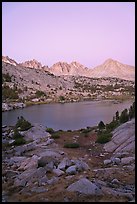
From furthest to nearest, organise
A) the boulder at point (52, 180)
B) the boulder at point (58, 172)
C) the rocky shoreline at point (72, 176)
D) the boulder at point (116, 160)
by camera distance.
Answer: the boulder at point (116, 160) < the boulder at point (58, 172) < the boulder at point (52, 180) < the rocky shoreline at point (72, 176)

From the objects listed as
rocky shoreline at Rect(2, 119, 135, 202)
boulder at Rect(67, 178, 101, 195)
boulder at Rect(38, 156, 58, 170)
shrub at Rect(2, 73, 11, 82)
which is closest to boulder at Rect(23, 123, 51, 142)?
rocky shoreline at Rect(2, 119, 135, 202)

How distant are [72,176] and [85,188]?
6.57 feet

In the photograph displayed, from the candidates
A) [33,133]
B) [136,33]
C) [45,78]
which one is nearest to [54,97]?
[45,78]

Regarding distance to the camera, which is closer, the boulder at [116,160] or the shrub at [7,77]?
the boulder at [116,160]

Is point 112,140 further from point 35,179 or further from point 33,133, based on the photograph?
point 35,179

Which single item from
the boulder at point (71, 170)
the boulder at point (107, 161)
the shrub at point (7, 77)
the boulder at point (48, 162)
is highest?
the shrub at point (7, 77)

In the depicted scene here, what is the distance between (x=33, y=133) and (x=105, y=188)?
13661 mm

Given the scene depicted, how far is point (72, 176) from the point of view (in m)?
10.8

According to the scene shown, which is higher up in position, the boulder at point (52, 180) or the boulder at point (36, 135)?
the boulder at point (36, 135)

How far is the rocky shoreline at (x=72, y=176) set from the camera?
8.66m

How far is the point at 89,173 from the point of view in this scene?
11.4m

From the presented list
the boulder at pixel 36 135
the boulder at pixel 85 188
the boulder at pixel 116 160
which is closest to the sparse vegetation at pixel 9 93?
the boulder at pixel 36 135

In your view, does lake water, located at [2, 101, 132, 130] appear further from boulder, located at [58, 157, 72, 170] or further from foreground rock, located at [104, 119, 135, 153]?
boulder, located at [58, 157, 72, 170]

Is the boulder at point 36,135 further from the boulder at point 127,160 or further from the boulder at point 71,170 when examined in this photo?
the boulder at point 71,170
